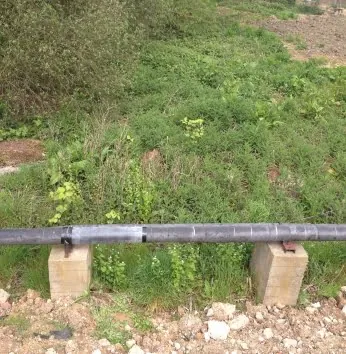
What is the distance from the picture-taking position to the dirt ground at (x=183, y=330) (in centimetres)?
306

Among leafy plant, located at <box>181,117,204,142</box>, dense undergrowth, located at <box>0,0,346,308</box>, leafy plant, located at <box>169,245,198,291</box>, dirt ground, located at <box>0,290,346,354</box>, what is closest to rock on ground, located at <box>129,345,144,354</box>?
dirt ground, located at <box>0,290,346,354</box>

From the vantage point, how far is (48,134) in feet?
19.6

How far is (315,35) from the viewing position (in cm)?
1327

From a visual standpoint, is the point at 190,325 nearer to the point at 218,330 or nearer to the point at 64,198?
the point at 218,330

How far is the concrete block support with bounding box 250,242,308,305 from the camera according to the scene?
3354 millimetres

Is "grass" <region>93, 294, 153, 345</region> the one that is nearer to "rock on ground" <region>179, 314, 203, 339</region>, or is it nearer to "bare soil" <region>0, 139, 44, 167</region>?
"rock on ground" <region>179, 314, 203, 339</region>

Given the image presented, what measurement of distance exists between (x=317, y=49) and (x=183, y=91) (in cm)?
595

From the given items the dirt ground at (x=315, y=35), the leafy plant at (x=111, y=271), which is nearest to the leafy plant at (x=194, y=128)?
the leafy plant at (x=111, y=271)

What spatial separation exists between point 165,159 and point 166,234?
1.91 metres

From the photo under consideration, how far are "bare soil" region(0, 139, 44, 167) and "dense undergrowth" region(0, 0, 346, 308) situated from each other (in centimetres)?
19

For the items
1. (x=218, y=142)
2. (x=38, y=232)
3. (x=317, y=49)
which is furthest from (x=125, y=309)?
(x=317, y=49)

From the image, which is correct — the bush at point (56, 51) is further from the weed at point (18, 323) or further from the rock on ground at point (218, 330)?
the rock on ground at point (218, 330)

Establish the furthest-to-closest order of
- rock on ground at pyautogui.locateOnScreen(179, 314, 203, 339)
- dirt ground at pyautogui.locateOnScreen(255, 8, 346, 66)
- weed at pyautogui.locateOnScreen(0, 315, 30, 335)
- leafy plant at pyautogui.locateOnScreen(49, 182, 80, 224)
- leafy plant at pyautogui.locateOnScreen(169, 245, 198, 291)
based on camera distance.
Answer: dirt ground at pyautogui.locateOnScreen(255, 8, 346, 66)
leafy plant at pyautogui.locateOnScreen(49, 182, 80, 224)
leafy plant at pyautogui.locateOnScreen(169, 245, 198, 291)
rock on ground at pyautogui.locateOnScreen(179, 314, 203, 339)
weed at pyautogui.locateOnScreen(0, 315, 30, 335)

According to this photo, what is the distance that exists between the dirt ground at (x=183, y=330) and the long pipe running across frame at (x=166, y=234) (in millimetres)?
524
